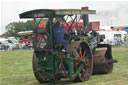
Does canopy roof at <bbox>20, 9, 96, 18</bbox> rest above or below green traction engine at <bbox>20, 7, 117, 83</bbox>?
above

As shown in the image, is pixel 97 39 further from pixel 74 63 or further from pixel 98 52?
pixel 74 63

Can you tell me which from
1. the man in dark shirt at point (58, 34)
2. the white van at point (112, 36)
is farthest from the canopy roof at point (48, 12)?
the white van at point (112, 36)

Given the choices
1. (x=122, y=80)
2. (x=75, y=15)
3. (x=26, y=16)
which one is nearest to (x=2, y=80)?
(x=26, y=16)

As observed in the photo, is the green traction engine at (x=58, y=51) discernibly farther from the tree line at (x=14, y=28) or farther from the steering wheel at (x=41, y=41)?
the tree line at (x=14, y=28)

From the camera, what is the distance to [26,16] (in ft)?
30.8

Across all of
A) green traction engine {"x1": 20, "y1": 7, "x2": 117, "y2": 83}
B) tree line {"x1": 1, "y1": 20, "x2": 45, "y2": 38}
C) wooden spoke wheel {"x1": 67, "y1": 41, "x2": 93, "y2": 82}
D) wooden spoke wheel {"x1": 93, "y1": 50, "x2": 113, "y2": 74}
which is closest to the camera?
green traction engine {"x1": 20, "y1": 7, "x2": 117, "y2": 83}

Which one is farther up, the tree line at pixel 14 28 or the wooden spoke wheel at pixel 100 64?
the tree line at pixel 14 28

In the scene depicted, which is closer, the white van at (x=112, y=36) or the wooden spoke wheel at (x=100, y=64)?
the wooden spoke wheel at (x=100, y=64)

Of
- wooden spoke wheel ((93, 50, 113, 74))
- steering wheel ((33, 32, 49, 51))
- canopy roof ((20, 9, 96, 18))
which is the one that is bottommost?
wooden spoke wheel ((93, 50, 113, 74))

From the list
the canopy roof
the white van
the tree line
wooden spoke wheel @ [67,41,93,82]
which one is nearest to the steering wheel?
the canopy roof

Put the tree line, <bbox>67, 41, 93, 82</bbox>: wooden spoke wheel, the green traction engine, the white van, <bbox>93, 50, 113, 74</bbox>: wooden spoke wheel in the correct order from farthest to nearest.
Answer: the tree line, the white van, <bbox>93, 50, 113, 74</bbox>: wooden spoke wheel, <bbox>67, 41, 93, 82</bbox>: wooden spoke wheel, the green traction engine

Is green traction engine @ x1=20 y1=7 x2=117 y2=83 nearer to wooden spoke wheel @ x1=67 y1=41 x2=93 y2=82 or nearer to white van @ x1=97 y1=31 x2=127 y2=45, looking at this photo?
wooden spoke wheel @ x1=67 y1=41 x2=93 y2=82

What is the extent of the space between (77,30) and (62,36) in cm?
108

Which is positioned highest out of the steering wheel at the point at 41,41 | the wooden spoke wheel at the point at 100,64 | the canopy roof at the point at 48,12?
the canopy roof at the point at 48,12
